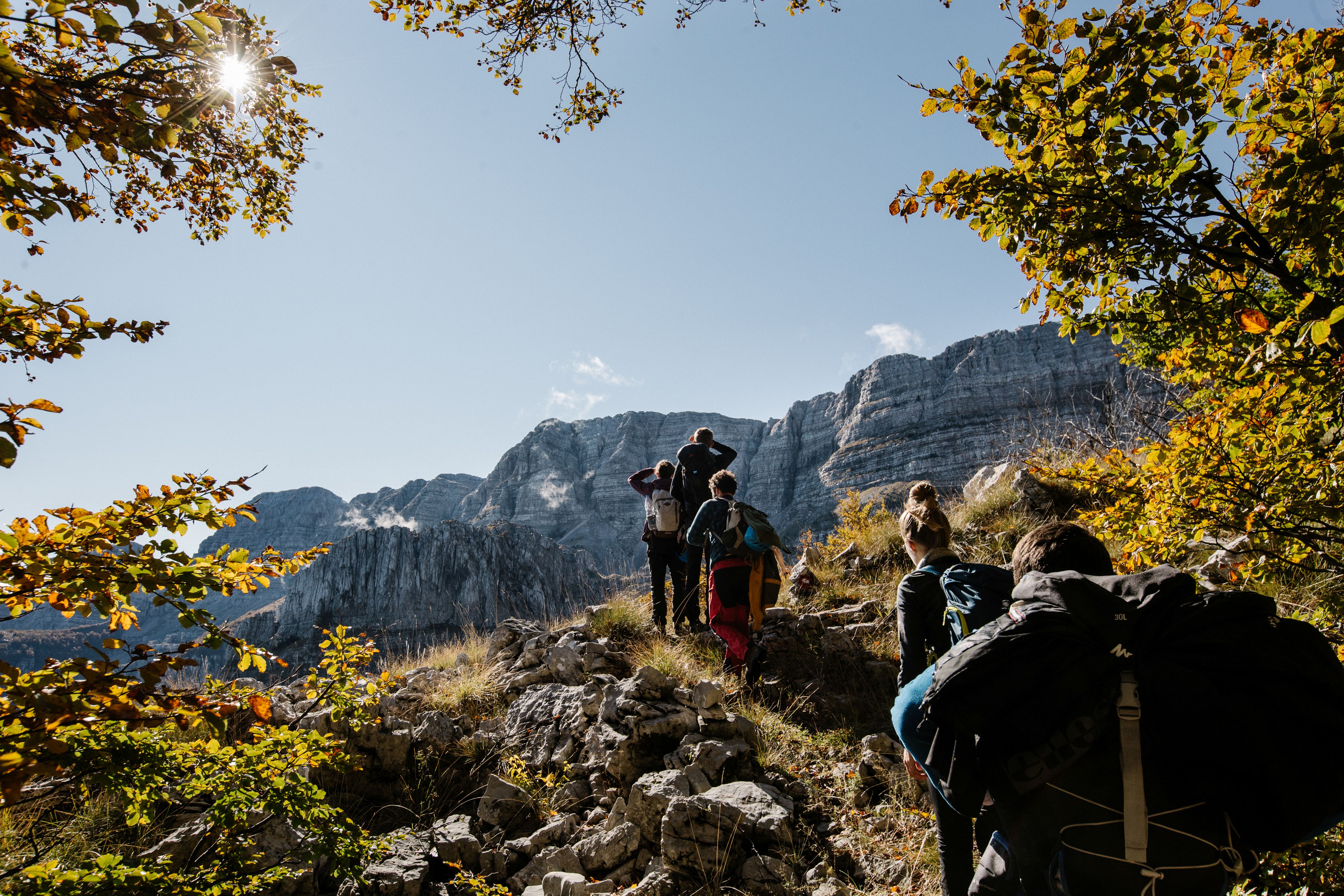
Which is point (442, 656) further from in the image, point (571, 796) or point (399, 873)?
point (399, 873)

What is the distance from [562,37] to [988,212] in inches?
130

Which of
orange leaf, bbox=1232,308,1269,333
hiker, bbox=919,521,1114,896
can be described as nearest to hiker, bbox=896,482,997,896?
hiker, bbox=919,521,1114,896

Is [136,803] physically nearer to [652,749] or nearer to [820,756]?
[652,749]

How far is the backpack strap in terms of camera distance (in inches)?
48.5

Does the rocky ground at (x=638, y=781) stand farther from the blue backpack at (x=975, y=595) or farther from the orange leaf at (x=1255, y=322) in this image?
the orange leaf at (x=1255, y=322)

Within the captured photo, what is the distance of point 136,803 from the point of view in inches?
91.1

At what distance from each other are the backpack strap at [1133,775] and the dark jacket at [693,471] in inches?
203

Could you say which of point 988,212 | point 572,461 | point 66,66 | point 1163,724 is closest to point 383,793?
point 66,66

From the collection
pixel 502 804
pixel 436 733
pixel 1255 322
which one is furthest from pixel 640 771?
pixel 1255 322

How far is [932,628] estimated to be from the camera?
2.50 m

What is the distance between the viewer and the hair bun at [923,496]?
2.82 metres

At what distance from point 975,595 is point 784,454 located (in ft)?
274

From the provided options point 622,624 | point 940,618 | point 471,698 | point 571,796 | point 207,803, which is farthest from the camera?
point 622,624

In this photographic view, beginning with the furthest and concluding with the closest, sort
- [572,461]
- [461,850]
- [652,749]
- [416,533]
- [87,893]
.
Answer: [572,461] < [416,533] < [652,749] < [461,850] < [87,893]
